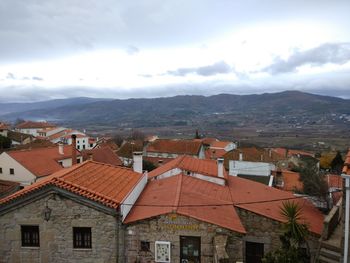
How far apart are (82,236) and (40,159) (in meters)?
30.5

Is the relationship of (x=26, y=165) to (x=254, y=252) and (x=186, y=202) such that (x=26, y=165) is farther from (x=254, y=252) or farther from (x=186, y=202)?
(x=254, y=252)

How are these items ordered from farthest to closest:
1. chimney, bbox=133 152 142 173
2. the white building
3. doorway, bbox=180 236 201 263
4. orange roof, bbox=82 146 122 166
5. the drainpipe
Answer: orange roof, bbox=82 146 122 166, the white building, chimney, bbox=133 152 142 173, doorway, bbox=180 236 201 263, the drainpipe

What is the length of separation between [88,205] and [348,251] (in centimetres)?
1054

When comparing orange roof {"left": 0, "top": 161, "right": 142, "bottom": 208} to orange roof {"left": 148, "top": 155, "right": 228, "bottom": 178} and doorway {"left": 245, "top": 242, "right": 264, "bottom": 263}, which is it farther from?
doorway {"left": 245, "top": 242, "right": 264, "bottom": 263}

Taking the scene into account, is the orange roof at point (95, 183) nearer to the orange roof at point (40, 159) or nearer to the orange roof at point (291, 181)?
the orange roof at point (291, 181)

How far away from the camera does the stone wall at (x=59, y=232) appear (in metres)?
15.4

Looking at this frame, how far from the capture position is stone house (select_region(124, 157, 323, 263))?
15008mm

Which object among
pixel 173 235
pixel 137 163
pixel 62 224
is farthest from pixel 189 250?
pixel 137 163

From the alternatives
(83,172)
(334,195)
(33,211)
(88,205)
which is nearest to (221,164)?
(334,195)

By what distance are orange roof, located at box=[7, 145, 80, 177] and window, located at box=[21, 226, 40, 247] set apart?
84.2 ft

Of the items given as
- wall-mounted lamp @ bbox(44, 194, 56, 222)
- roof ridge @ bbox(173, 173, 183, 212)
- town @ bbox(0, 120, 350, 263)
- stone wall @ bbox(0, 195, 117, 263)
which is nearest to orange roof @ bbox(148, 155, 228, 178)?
roof ridge @ bbox(173, 173, 183, 212)

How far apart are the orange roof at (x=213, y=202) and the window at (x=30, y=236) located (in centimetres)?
425

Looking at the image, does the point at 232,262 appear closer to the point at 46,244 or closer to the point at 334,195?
the point at 46,244

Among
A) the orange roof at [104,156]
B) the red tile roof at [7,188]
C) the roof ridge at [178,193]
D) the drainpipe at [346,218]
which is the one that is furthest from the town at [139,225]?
the orange roof at [104,156]
